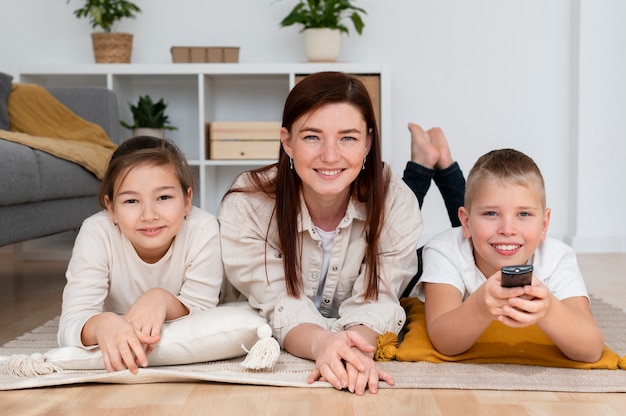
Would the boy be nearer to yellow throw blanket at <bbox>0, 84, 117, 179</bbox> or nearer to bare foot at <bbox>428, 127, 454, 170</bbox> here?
bare foot at <bbox>428, 127, 454, 170</bbox>

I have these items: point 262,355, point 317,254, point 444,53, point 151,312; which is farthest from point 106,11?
point 262,355

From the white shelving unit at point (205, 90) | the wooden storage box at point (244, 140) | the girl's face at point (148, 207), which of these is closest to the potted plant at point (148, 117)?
the white shelving unit at point (205, 90)

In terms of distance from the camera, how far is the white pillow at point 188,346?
1.36 metres

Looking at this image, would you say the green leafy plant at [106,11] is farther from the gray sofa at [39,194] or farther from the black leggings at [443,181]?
the black leggings at [443,181]

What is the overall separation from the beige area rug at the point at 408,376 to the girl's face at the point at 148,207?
0.27 meters

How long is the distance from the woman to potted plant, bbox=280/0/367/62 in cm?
188

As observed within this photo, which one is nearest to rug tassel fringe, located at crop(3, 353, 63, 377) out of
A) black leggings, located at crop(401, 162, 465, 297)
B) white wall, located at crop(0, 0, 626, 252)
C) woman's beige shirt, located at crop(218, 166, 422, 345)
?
woman's beige shirt, located at crop(218, 166, 422, 345)

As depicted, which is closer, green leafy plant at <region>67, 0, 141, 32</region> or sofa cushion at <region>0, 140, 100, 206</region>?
sofa cushion at <region>0, 140, 100, 206</region>

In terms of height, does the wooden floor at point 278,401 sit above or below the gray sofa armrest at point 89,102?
below

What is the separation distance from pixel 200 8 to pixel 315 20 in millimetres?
614

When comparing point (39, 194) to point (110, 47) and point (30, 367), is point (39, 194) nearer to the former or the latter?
point (30, 367)

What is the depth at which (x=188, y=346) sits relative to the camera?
1402mm

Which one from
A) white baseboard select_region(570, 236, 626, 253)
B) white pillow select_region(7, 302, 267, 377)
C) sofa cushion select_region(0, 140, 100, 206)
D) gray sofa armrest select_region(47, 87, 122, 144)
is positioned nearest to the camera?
white pillow select_region(7, 302, 267, 377)

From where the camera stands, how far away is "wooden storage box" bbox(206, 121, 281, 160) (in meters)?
3.46
